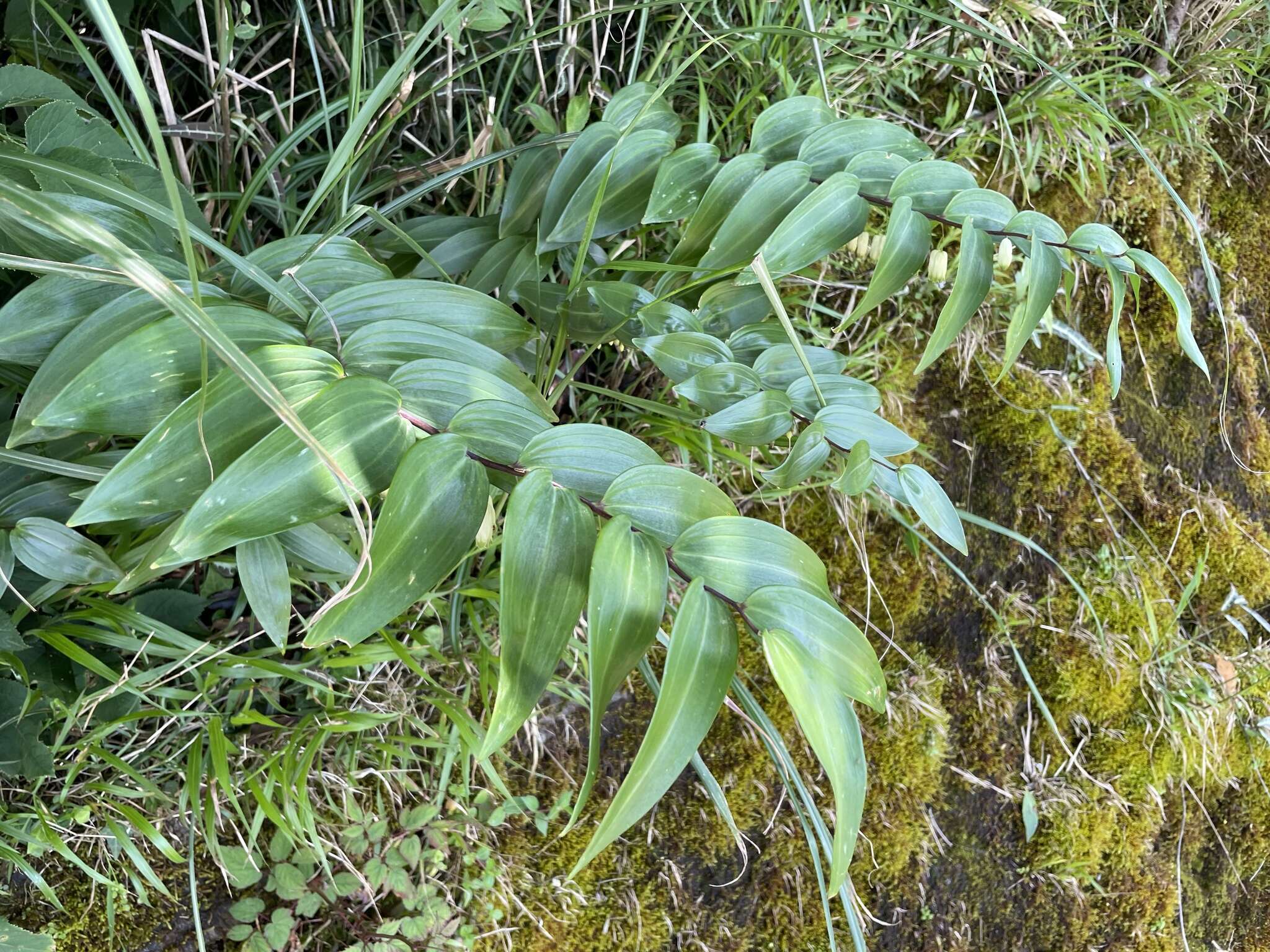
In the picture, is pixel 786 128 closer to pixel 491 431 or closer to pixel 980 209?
pixel 980 209

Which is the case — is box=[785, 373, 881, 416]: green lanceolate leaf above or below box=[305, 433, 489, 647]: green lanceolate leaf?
below

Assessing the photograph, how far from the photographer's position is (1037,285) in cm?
73

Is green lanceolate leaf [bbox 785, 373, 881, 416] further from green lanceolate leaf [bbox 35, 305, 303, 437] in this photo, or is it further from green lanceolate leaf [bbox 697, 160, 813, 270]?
green lanceolate leaf [bbox 35, 305, 303, 437]

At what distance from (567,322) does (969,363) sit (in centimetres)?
90

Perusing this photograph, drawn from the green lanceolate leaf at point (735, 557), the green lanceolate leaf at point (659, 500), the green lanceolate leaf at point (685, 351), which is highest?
the green lanceolate leaf at point (659, 500)

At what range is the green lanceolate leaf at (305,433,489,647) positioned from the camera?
1.61ft

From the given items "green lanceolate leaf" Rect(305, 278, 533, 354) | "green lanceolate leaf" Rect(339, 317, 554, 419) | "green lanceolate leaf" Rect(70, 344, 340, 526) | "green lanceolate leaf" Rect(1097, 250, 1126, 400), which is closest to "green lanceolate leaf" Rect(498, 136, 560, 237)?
"green lanceolate leaf" Rect(305, 278, 533, 354)

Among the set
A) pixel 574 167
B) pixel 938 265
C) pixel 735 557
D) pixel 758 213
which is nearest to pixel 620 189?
pixel 574 167

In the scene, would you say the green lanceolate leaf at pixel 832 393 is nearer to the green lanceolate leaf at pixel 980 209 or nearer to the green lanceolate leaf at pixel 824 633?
the green lanceolate leaf at pixel 980 209

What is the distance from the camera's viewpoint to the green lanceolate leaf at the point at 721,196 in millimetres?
810

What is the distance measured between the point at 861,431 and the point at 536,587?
1.25 ft

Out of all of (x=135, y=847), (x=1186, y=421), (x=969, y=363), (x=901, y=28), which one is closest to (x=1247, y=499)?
(x=1186, y=421)

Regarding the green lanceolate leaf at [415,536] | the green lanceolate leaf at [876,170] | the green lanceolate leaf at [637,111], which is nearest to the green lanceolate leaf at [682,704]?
the green lanceolate leaf at [415,536]

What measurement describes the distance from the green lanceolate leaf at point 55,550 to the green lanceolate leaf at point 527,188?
21.0 inches
